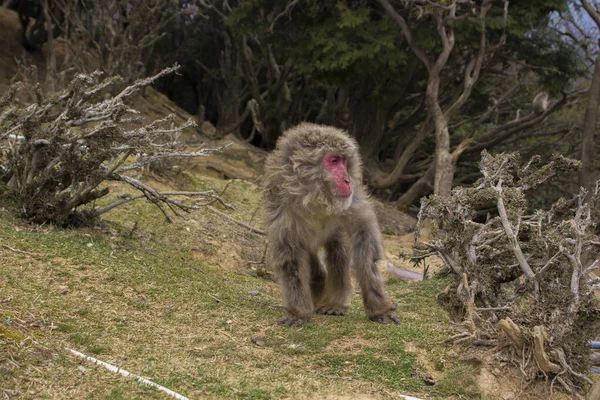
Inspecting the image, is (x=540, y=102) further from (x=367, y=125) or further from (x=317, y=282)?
(x=317, y=282)

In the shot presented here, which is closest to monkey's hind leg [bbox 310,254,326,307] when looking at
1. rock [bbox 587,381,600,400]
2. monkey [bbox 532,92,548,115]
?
rock [bbox 587,381,600,400]

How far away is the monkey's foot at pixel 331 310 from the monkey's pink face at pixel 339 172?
102cm

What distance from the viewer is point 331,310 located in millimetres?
5082

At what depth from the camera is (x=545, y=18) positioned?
11820 mm

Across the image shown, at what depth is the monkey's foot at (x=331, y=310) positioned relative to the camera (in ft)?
16.6

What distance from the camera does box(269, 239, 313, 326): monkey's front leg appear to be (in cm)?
465

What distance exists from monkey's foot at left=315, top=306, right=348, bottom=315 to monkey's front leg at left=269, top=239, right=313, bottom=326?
0.39m

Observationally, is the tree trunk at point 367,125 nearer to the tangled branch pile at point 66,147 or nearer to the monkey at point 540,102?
the monkey at point 540,102

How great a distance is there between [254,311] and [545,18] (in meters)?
9.33

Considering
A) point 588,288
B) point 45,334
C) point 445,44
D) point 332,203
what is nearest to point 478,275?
point 588,288

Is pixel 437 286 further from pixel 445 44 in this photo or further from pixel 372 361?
pixel 445 44

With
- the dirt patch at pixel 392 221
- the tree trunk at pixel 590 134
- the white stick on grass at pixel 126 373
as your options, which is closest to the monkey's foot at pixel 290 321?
the white stick on grass at pixel 126 373

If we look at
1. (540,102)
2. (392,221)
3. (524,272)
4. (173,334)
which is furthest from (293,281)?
(540,102)

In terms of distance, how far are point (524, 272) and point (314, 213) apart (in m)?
1.48
